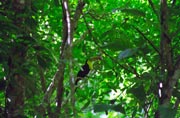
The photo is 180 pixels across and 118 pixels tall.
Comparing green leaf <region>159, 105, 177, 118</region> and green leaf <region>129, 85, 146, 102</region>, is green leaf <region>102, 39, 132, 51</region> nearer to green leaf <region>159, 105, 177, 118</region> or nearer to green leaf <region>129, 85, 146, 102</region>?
green leaf <region>129, 85, 146, 102</region>

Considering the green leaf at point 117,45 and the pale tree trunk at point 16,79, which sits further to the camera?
the pale tree trunk at point 16,79

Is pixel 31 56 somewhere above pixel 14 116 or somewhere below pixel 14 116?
above

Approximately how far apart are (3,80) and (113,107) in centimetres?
91

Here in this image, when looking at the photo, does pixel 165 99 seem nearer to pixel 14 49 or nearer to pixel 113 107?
pixel 113 107

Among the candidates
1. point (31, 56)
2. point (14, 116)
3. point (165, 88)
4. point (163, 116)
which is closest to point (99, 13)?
point (31, 56)

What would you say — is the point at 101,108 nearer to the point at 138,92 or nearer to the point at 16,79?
the point at 138,92

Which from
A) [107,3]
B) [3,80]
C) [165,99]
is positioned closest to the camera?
[165,99]

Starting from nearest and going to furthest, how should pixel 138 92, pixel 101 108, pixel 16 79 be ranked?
1. pixel 101 108
2. pixel 138 92
3. pixel 16 79

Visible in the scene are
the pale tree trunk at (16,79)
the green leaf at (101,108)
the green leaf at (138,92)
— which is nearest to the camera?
the green leaf at (101,108)

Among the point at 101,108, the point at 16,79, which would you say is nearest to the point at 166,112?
the point at 101,108

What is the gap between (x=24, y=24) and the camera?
4.97 feet

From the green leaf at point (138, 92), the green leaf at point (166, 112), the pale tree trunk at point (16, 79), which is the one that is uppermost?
the pale tree trunk at point (16, 79)

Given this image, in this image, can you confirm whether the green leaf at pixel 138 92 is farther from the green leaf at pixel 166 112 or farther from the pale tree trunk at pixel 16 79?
the pale tree trunk at pixel 16 79

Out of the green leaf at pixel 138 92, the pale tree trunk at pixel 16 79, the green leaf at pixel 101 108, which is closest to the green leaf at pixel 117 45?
the green leaf at pixel 138 92
